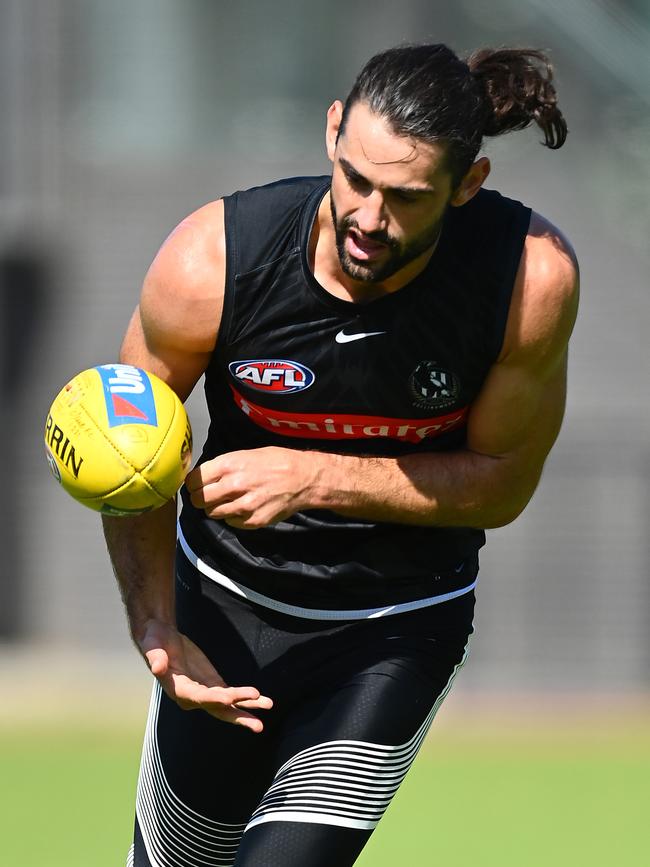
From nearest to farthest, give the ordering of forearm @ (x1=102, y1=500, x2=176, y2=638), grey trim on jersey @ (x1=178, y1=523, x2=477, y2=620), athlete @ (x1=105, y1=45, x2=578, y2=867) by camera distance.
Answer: athlete @ (x1=105, y1=45, x2=578, y2=867) < forearm @ (x1=102, y1=500, x2=176, y2=638) < grey trim on jersey @ (x1=178, y1=523, x2=477, y2=620)

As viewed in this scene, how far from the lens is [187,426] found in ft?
12.3

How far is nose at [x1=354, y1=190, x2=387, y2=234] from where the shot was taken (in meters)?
3.61

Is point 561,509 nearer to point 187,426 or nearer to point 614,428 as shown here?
point 614,428

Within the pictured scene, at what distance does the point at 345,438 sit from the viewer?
4062 millimetres

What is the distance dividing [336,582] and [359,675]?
284 mm

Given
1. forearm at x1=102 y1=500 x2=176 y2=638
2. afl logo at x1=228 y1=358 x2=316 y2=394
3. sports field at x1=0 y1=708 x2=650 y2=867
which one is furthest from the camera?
sports field at x1=0 y1=708 x2=650 y2=867

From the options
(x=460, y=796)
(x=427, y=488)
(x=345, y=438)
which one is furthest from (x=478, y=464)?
(x=460, y=796)

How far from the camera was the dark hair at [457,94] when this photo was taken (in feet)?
11.9

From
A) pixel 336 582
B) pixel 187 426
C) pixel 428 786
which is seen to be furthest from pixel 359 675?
pixel 428 786

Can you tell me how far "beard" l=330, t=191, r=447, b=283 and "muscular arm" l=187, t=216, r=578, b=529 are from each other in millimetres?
325

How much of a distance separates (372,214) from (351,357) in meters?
0.47

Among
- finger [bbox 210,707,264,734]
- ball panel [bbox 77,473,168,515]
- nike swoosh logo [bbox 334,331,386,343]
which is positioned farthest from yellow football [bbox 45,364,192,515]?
finger [bbox 210,707,264,734]

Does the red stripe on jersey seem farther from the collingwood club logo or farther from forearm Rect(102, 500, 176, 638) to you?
forearm Rect(102, 500, 176, 638)

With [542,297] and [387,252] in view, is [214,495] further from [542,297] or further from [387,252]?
[542,297]
